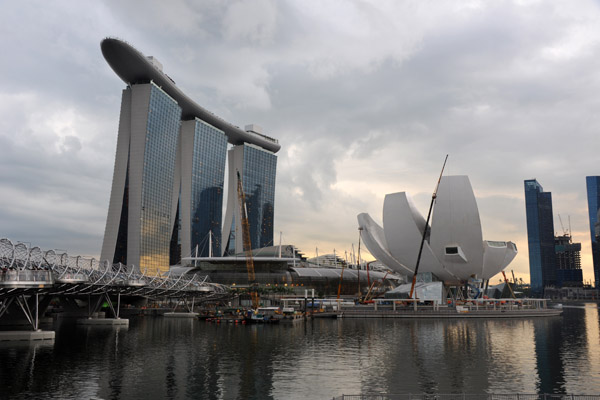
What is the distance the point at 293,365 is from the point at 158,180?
127m

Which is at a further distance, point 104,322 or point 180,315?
point 180,315

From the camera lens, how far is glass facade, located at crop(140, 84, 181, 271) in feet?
504

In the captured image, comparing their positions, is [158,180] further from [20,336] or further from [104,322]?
[20,336]

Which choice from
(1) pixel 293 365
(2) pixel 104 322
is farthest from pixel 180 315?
(1) pixel 293 365

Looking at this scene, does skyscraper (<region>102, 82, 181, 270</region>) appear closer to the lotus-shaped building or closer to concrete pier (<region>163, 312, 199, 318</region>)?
concrete pier (<region>163, 312, 199, 318</region>)

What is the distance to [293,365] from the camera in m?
43.3

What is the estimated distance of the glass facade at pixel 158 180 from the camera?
154m

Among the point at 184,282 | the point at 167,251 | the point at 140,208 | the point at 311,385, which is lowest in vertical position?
the point at 311,385

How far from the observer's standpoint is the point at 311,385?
116 ft

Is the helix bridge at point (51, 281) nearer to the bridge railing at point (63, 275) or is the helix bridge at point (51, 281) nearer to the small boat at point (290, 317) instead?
the bridge railing at point (63, 275)

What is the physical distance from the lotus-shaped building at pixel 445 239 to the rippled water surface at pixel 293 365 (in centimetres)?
3886

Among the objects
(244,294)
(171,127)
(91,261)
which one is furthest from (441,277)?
(171,127)

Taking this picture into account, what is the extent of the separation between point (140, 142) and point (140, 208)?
19.6 metres

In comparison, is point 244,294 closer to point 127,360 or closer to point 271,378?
point 127,360
